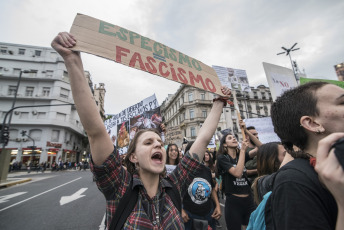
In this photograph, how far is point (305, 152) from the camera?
3.49 ft

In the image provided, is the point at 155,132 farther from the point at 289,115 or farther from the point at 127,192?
the point at 289,115

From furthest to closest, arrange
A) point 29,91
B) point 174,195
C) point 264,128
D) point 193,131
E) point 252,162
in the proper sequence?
1. point 193,131
2. point 29,91
3. point 264,128
4. point 252,162
5. point 174,195

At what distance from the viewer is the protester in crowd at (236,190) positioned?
2.83m

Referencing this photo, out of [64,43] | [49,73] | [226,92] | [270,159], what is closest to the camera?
[64,43]

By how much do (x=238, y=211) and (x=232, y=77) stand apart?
11.3 ft

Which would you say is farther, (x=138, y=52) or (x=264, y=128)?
(x=264, y=128)

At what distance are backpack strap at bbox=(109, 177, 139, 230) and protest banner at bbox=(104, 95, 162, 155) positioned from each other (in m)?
3.40

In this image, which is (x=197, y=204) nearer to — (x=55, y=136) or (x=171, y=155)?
(x=171, y=155)

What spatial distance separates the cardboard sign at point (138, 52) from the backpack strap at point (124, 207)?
114 cm

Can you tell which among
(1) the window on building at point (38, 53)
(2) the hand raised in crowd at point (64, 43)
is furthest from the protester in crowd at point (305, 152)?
(1) the window on building at point (38, 53)

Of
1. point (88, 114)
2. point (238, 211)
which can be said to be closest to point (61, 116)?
point (238, 211)

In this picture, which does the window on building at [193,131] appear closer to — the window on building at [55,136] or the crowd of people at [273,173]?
the window on building at [55,136]

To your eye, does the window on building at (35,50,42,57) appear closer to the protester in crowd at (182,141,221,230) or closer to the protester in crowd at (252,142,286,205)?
the protester in crowd at (182,141,221,230)

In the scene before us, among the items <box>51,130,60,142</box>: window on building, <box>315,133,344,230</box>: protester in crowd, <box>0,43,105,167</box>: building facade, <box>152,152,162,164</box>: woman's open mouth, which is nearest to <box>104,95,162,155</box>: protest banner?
<box>152,152,162,164</box>: woman's open mouth
